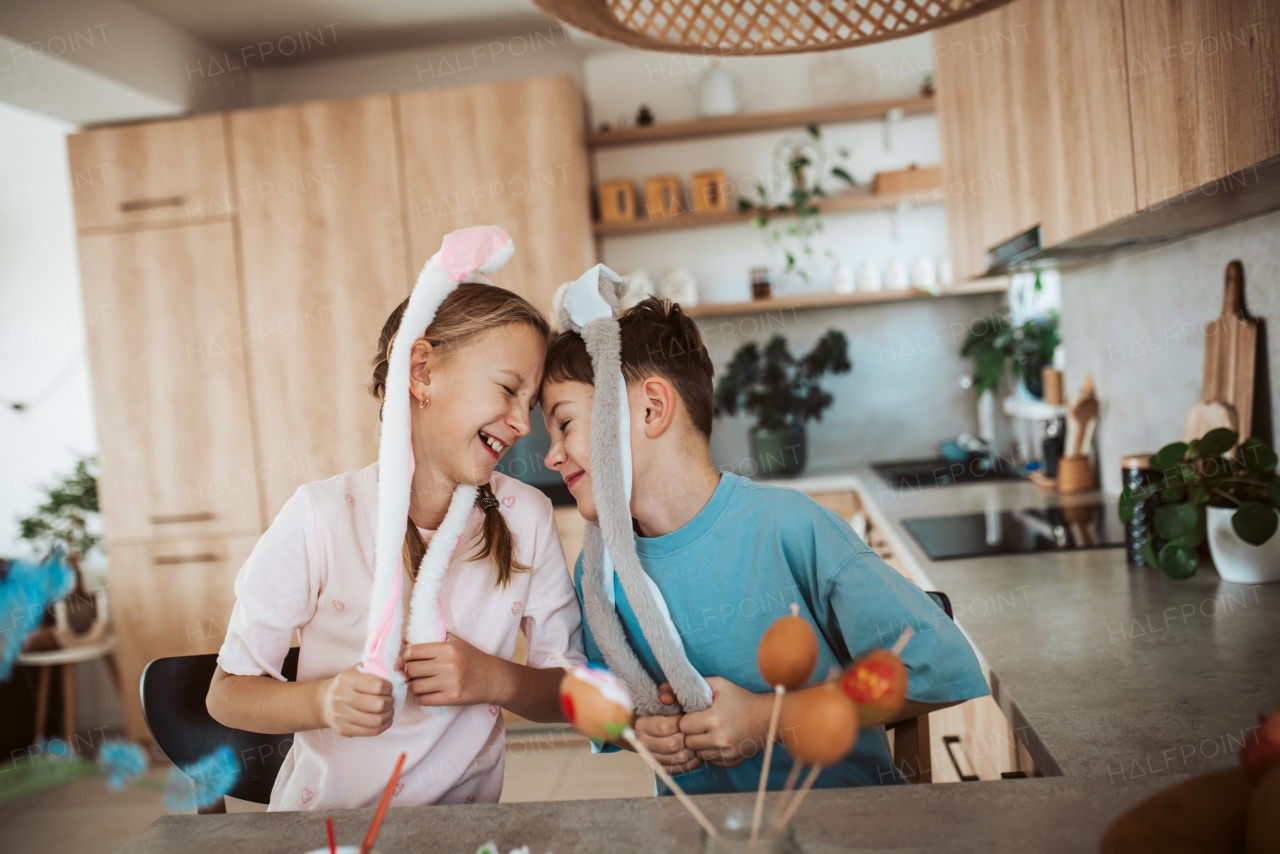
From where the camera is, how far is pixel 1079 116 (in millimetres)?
1596

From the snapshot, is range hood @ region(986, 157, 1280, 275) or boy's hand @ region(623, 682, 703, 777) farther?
range hood @ region(986, 157, 1280, 275)

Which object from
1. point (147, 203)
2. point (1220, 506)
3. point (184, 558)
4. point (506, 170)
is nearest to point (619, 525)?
point (1220, 506)

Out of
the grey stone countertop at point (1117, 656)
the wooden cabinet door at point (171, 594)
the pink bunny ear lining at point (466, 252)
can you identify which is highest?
the pink bunny ear lining at point (466, 252)

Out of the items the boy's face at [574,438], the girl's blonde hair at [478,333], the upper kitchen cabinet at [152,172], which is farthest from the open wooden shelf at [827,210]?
the boy's face at [574,438]

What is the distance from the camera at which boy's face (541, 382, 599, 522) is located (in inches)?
42.8

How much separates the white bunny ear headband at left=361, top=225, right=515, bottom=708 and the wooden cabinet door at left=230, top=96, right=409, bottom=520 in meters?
2.14

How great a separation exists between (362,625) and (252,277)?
2.38 meters

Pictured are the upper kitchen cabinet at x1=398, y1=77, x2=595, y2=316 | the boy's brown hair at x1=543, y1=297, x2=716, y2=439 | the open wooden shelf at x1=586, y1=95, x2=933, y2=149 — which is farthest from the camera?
the open wooden shelf at x1=586, y1=95, x2=933, y2=149

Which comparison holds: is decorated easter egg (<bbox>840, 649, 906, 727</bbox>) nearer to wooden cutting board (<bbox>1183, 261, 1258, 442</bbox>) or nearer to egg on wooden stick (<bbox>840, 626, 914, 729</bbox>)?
egg on wooden stick (<bbox>840, 626, 914, 729</bbox>)

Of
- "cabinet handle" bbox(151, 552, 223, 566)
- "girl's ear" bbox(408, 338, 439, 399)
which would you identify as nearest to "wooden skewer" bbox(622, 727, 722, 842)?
"girl's ear" bbox(408, 338, 439, 399)

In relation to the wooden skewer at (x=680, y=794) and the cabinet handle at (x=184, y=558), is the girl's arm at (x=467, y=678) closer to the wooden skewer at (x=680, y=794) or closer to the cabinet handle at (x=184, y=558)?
the wooden skewer at (x=680, y=794)

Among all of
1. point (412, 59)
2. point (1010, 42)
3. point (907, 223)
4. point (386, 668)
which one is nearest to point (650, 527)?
point (386, 668)

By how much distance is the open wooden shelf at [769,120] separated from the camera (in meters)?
3.27

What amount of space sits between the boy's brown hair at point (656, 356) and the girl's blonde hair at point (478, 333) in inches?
2.9
